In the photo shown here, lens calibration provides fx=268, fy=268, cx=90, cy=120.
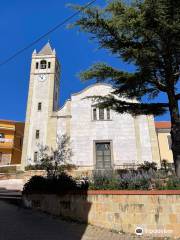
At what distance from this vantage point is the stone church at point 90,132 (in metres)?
27.8

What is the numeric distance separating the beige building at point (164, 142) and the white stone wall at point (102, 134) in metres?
6.94

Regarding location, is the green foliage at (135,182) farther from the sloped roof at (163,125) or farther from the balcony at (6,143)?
the balcony at (6,143)

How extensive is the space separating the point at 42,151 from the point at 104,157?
6507 millimetres

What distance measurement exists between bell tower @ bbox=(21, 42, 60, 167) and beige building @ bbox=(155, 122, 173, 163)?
14116 mm

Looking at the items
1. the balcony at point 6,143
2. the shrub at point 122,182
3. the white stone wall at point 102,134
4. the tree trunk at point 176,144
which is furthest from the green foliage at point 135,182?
the balcony at point 6,143

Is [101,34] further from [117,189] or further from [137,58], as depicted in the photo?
[117,189]

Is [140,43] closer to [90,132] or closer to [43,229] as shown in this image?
[43,229]

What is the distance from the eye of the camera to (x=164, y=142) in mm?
34844

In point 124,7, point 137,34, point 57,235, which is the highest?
point 124,7

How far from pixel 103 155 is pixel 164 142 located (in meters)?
10.5

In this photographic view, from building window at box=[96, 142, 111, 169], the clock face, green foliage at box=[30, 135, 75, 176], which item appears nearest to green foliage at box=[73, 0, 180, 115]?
green foliage at box=[30, 135, 75, 176]

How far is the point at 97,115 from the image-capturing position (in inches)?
1184

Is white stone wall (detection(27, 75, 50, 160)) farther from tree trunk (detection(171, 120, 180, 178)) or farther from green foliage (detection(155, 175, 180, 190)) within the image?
green foliage (detection(155, 175, 180, 190))

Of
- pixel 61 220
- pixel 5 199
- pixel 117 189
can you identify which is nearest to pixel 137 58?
pixel 117 189
